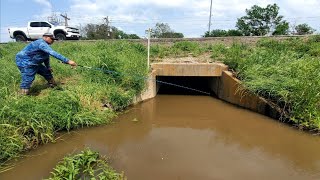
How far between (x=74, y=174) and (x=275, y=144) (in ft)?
12.4

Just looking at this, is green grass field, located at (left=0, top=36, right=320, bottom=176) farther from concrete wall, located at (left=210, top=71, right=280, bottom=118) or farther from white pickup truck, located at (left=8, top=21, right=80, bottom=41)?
white pickup truck, located at (left=8, top=21, right=80, bottom=41)

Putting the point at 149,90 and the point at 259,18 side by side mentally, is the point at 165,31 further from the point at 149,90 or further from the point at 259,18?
the point at 149,90

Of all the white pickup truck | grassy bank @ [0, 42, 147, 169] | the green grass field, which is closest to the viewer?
grassy bank @ [0, 42, 147, 169]

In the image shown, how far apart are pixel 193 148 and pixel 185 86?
6134 millimetres

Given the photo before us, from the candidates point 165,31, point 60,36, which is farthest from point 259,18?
point 60,36

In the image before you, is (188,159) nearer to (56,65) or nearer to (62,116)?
(62,116)

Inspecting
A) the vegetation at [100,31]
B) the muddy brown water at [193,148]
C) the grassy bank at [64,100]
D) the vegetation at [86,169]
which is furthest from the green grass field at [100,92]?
the vegetation at [100,31]

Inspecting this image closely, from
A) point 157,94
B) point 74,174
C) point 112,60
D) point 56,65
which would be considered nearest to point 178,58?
point 157,94

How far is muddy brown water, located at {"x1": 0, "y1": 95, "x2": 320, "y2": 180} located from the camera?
14.5ft

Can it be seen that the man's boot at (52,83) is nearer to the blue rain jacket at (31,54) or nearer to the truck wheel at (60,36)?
the blue rain jacket at (31,54)

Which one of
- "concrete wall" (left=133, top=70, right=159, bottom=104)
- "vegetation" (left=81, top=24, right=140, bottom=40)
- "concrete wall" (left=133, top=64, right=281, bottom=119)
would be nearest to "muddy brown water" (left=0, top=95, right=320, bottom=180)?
"concrete wall" (left=133, top=64, right=281, bottom=119)

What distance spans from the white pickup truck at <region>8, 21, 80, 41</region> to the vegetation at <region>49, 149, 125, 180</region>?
1503cm

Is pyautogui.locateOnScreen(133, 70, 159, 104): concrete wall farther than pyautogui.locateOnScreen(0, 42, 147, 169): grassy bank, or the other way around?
pyautogui.locateOnScreen(133, 70, 159, 104): concrete wall

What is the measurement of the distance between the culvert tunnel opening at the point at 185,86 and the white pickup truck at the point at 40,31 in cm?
968
